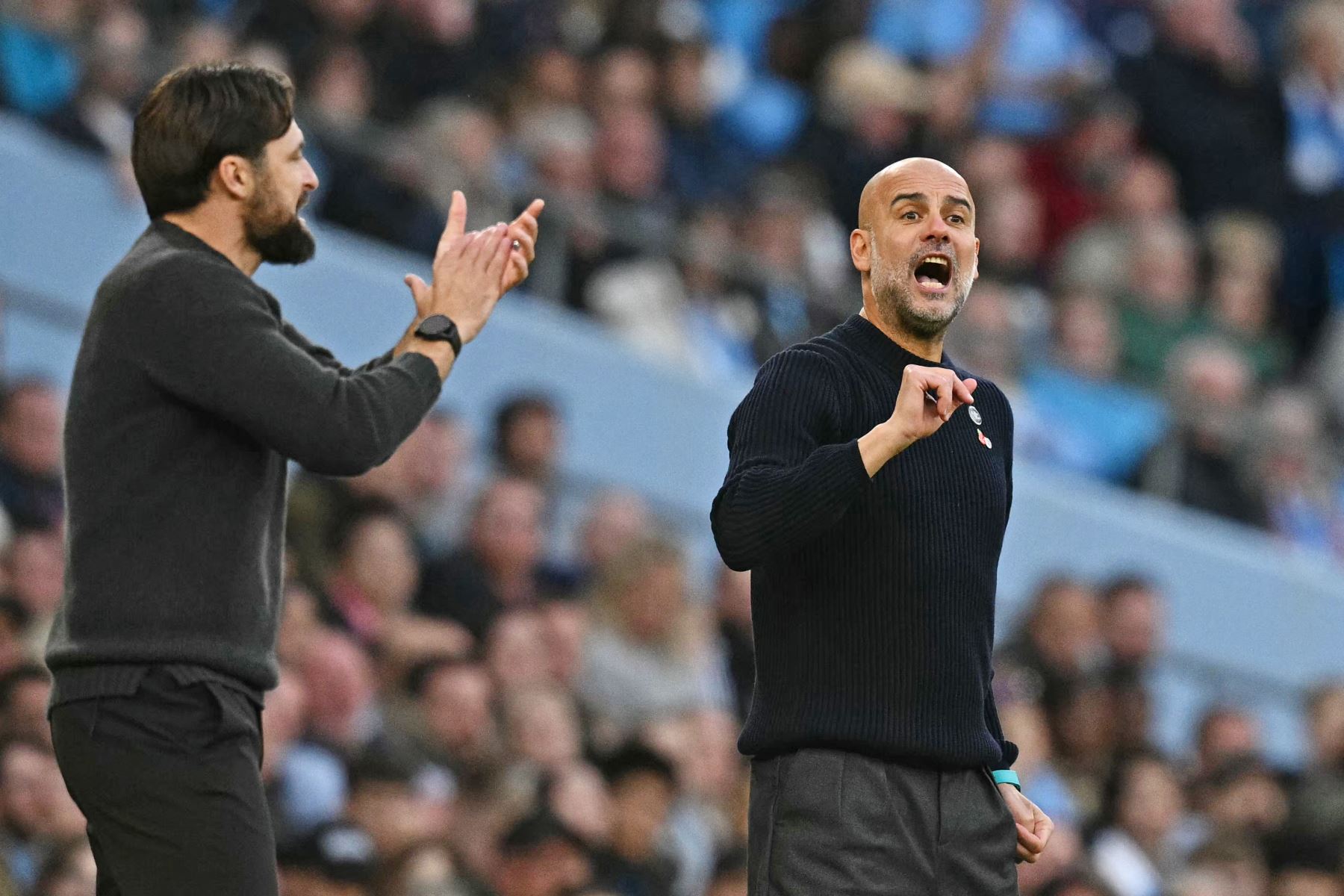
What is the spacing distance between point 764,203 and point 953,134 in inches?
76.6

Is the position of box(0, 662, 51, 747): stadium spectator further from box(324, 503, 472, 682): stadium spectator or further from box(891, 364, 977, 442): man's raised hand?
box(891, 364, 977, 442): man's raised hand

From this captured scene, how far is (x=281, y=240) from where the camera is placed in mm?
4043

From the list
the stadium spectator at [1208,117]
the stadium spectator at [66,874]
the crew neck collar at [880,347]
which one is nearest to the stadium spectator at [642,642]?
the stadium spectator at [66,874]

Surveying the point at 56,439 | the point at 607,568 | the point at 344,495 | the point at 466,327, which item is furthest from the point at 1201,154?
the point at 466,327

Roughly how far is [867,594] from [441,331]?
84 cm

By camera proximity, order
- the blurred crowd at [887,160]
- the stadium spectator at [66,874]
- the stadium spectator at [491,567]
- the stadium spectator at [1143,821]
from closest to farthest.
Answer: the stadium spectator at [66,874]
the stadium spectator at [491,567]
the stadium spectator at [1143,821]
the blurred crowd at [887,160]

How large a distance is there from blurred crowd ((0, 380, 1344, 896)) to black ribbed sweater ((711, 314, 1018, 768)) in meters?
2.73

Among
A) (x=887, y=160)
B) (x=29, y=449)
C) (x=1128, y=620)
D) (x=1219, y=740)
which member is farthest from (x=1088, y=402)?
(x=29, y=449)

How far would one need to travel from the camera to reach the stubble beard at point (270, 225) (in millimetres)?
4008

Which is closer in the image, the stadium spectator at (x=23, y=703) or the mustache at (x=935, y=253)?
the mustache at (x=935, y=253)

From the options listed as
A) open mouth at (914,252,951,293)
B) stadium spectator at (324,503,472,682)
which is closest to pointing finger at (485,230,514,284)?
open mouth at (914,252,951,293)

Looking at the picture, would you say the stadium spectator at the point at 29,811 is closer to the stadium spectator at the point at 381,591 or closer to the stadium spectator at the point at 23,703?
the stadium spectator at the point at 23,703

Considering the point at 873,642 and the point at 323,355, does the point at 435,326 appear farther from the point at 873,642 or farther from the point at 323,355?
the point at 873,642

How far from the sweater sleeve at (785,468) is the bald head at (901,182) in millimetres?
326
